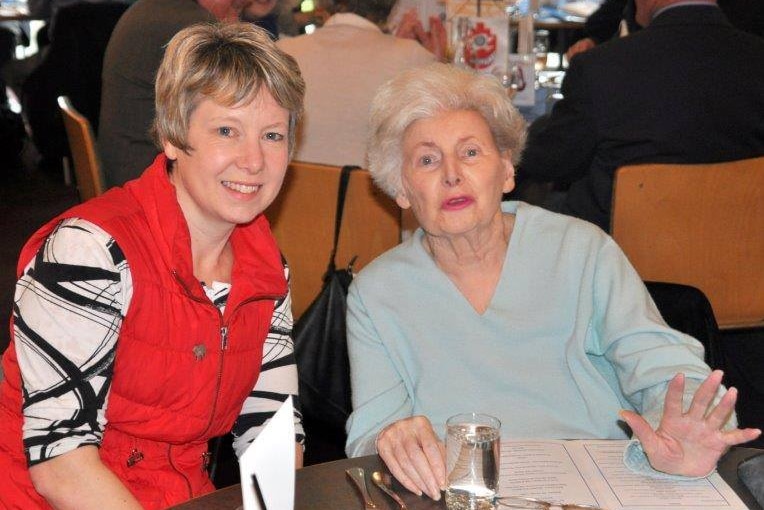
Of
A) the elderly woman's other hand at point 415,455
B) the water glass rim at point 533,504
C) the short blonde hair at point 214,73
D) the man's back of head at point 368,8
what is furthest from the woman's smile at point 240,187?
the man's back of head at point 368,8

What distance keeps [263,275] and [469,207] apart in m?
0.43

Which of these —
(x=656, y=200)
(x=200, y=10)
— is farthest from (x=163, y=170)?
(x=200, y=10)

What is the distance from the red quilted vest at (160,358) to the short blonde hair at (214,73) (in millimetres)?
105

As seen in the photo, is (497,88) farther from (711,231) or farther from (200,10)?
(200,10)

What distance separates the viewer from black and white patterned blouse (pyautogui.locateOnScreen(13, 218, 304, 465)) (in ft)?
5.65

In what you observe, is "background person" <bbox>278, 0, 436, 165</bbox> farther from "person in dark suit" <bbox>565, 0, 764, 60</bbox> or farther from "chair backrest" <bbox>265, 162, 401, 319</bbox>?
"person in dark suit" <bbox>565, 0, 764, 60</bbox>

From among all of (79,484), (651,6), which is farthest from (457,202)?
(651,6)

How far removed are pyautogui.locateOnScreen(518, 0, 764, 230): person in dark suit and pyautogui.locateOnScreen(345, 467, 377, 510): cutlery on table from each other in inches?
85.2

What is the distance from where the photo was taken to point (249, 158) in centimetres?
191

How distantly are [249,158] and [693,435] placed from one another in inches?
34.8

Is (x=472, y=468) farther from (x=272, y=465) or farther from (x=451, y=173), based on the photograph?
(x=451, y=173)

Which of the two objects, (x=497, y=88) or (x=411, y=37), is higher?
(x=497, y=88)

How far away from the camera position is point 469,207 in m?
2.10

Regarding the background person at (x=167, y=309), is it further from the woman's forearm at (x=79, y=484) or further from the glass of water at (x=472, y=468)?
the glass of water at (x=472, y=468)
